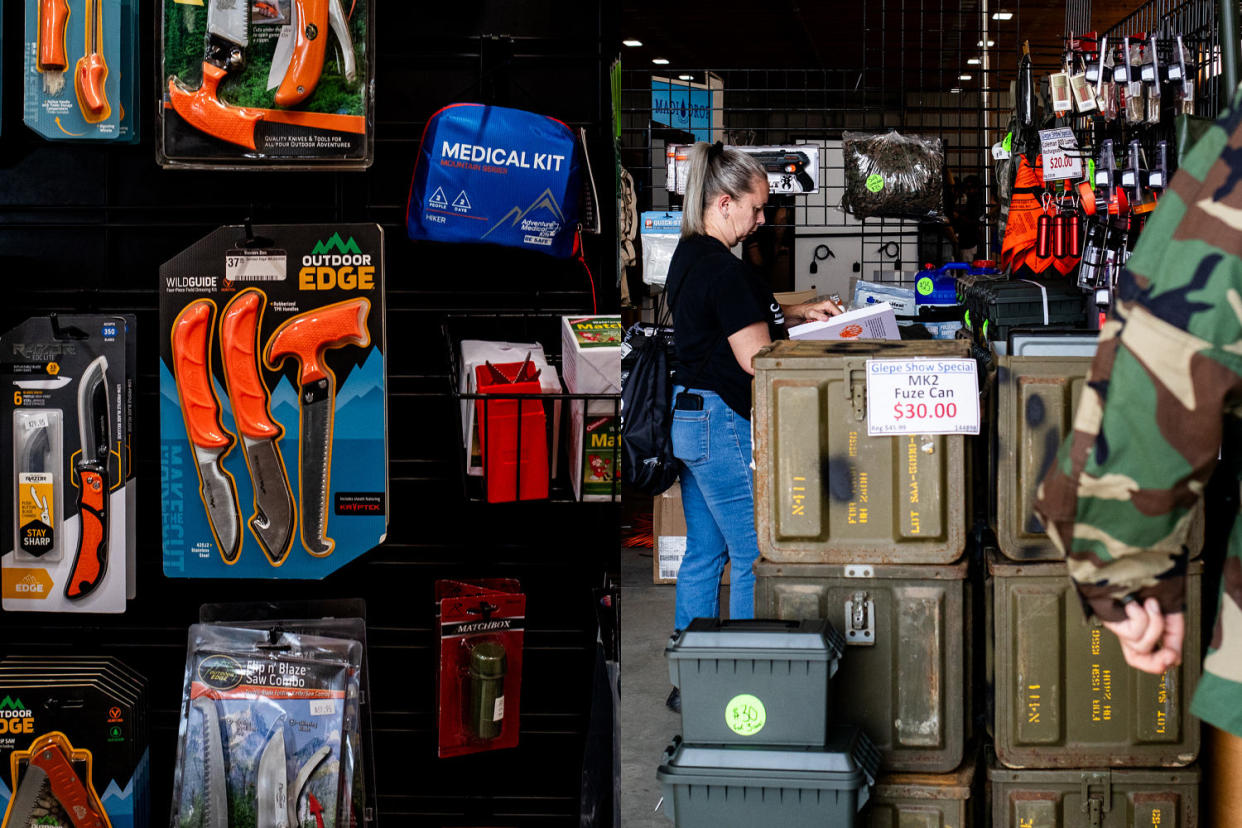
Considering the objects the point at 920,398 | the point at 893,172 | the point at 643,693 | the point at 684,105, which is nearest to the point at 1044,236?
the point at 893,172

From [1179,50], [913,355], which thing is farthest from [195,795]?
[1179,50]

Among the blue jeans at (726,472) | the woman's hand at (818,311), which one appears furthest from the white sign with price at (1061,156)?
the blue jeans at (726,472)

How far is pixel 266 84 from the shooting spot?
7.34 feet

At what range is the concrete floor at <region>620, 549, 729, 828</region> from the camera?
11.2 ft

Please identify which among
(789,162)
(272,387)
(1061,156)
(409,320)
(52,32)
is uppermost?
(789,162)

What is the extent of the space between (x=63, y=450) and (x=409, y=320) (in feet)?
2.44

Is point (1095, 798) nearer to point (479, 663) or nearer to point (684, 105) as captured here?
point (479, 663)

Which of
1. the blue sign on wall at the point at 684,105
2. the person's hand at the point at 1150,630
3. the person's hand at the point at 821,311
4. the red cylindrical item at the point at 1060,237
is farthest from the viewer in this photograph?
the blue sign on wall at the point at 684,105

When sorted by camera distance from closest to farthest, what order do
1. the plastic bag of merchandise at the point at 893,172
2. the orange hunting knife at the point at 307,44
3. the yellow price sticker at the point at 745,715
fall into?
the yellow price sticker at the point at 745,715 → the orange hunting knife at the point at 307,44 → the plastic bag of merchandise at the point at 893,172

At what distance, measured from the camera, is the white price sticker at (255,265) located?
2340mm

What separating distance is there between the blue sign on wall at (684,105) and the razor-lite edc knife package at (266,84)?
3.65 metres

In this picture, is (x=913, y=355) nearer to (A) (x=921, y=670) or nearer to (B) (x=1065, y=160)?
(A) (x=921, y=670)

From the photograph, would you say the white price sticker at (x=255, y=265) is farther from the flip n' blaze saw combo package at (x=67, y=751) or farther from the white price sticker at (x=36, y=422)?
the flip n' blaze saw combo package at (x=67, y=751)

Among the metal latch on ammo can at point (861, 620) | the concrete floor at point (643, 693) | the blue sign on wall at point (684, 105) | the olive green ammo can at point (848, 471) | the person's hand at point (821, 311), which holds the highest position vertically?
the blue sign on wall at point (684, 105)
